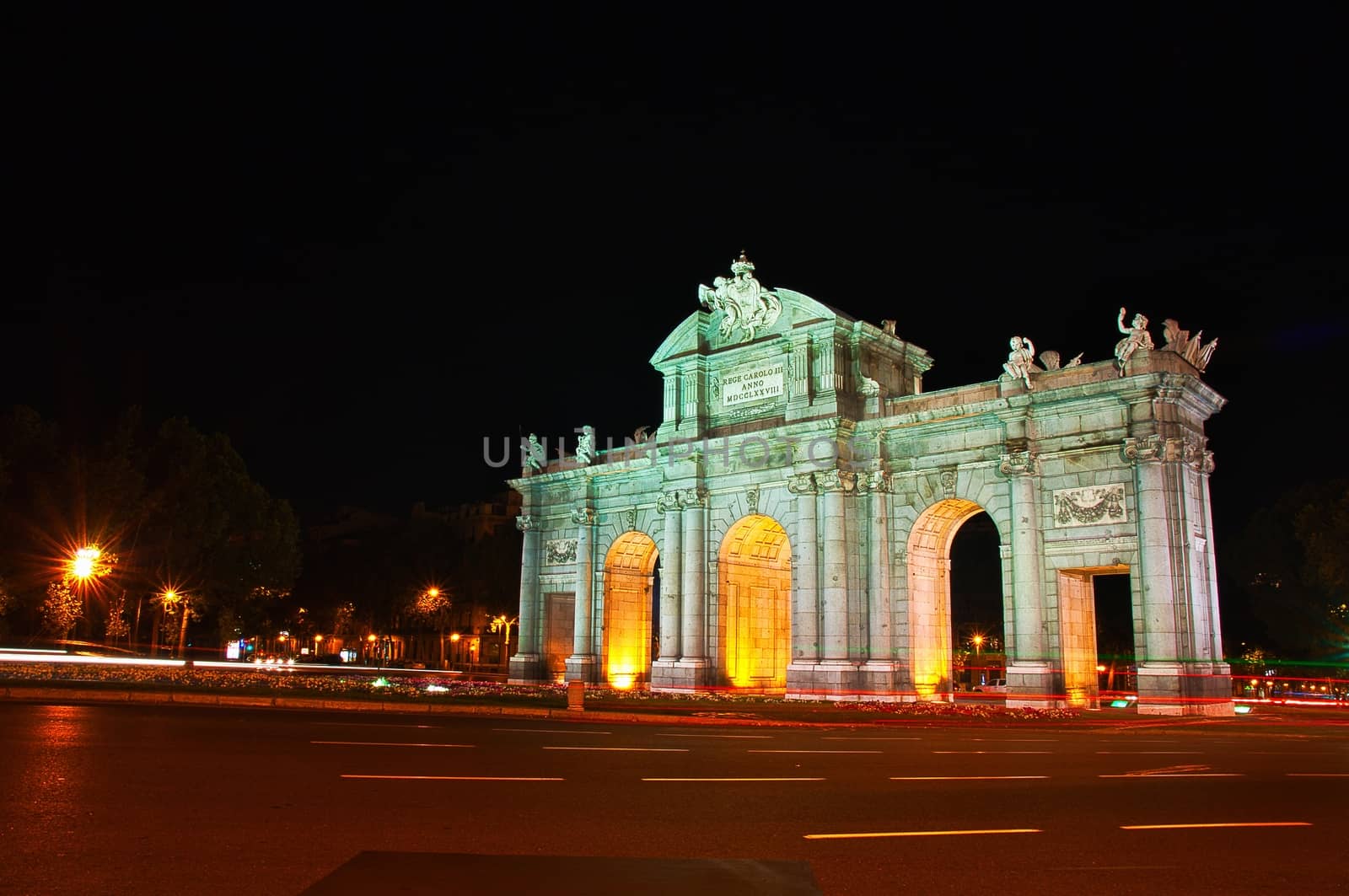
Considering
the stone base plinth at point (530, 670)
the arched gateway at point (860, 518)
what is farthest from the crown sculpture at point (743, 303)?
the stone base plinth at point (530, 670)

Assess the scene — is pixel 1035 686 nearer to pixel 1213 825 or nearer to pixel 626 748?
pixel 626 748

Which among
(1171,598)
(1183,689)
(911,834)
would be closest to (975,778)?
(911,834)

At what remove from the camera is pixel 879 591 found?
38531mm

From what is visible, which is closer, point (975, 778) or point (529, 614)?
point (975, 778)

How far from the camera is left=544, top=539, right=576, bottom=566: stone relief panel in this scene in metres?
50.4

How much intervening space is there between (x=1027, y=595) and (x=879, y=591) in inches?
232

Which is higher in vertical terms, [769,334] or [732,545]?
[769,334]

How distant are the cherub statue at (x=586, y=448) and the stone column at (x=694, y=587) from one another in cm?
743

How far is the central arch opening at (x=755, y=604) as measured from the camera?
43531 mm

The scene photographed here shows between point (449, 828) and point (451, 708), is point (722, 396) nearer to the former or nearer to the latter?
point (451, 708)

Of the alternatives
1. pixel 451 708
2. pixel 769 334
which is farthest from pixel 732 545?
pixel 451 708

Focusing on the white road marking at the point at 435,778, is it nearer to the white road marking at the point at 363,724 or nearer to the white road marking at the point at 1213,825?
the white road marking at the point at 1213,825

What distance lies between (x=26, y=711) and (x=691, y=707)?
56.5ft

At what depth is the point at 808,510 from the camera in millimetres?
40000
